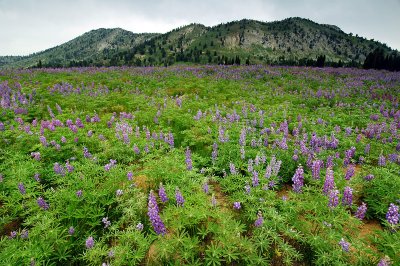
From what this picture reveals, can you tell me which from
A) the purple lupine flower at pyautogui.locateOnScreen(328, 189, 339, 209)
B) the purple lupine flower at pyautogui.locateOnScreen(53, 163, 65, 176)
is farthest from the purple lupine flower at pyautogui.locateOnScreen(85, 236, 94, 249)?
the purple lupine flower at pyautogui.locateOnScreen(328, 189, 339, 209)

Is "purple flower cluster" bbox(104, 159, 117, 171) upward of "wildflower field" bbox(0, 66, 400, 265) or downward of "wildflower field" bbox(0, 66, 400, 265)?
upward

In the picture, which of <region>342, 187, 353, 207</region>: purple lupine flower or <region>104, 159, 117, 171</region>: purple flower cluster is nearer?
<region>342, 187, 353, 207</region>: purple lupine flower

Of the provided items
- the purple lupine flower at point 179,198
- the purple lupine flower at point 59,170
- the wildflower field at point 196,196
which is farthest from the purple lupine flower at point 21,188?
the purple lupine flower at point 179,198

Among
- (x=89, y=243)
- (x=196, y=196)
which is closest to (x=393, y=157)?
(x=196, y=196)

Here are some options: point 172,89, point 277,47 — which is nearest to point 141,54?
point 277,47

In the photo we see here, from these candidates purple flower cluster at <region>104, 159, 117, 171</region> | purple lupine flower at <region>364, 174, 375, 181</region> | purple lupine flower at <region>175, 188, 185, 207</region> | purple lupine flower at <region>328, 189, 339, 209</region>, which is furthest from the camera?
purple lupine flower at <region>364, 174, 375, 181</region>

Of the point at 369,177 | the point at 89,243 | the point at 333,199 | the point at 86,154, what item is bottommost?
the point at 89,243

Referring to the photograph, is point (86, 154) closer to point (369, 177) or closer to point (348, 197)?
point (348, 197)

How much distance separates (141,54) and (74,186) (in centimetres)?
16503

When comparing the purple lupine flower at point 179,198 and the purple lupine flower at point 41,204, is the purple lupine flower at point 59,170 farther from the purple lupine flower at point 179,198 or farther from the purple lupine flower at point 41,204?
the purple lupine flower at point 179,198

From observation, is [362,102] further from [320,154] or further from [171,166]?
[171,166]

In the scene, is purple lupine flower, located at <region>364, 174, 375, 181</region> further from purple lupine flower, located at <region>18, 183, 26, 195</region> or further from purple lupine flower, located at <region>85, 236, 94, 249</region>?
purple lupine flower, located at <region>18, 183, 26, 195</region>

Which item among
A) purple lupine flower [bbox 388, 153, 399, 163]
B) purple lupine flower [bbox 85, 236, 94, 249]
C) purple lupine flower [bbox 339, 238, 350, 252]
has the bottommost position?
purple lupine flower [bbox 85, 236, 94, 249]

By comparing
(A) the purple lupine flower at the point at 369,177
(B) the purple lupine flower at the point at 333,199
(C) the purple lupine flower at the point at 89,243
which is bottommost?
(C) the purple lupine flower at the point at 89,243
